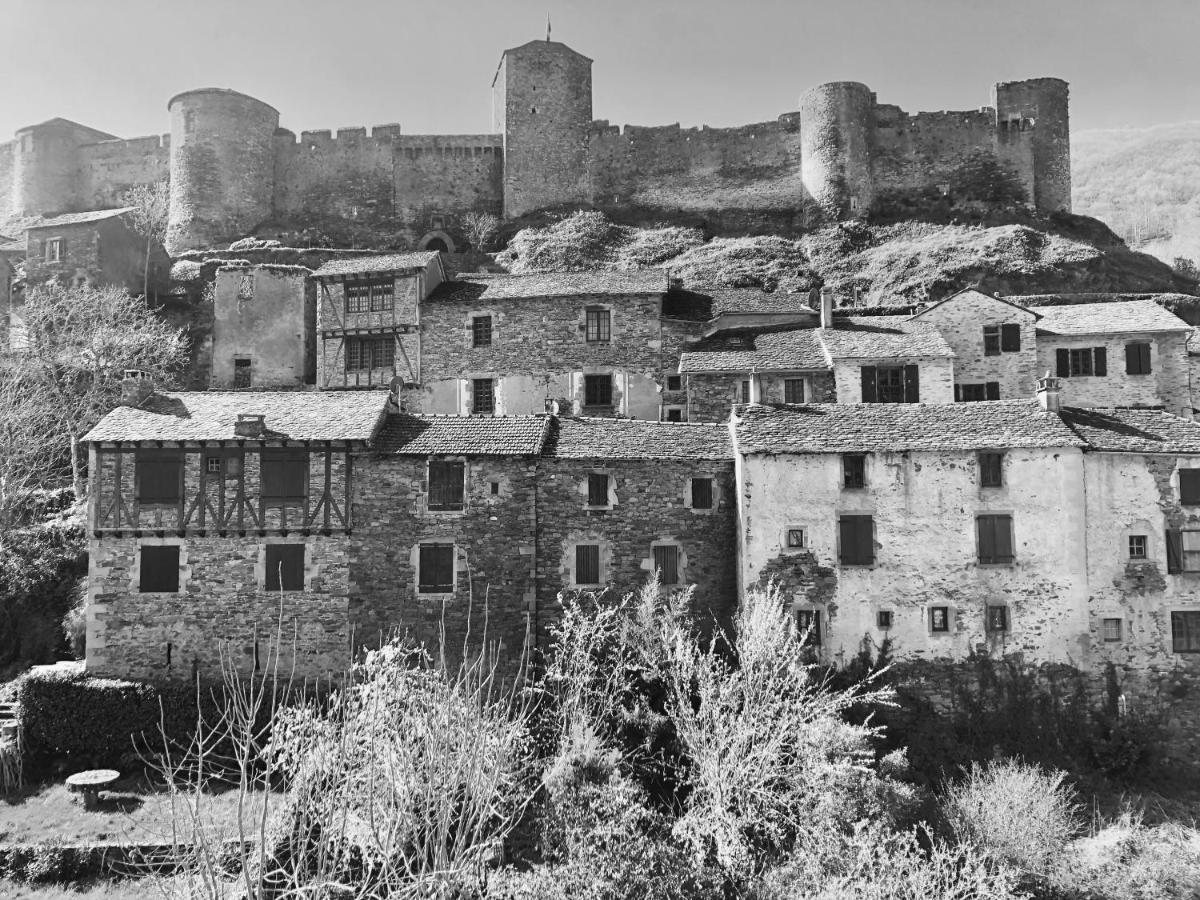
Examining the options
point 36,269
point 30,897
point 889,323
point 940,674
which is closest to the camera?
point 30,897

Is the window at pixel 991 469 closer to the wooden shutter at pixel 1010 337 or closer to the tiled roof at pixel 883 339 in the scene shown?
the tiled roof at pixel 883 339

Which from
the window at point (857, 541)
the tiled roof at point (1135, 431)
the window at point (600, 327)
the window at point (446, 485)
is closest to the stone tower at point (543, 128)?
the window at point (600, 327)

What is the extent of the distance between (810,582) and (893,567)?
2010 millimetres

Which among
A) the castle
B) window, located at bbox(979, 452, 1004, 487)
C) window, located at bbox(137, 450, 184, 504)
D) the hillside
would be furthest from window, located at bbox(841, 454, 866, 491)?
the castle

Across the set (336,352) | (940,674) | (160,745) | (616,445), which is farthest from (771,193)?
(160,745)

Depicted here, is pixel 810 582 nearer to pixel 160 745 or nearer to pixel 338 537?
pixel 338 537

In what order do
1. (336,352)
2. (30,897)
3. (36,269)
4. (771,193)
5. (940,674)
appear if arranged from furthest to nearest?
1. (771,193)
2. (36,269)
3. (336,352)
4. (940,674)
5. (30,897)

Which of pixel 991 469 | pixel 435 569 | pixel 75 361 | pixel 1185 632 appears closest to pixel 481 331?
pixel 435 569

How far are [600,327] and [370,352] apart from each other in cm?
853

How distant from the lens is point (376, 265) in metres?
38.5

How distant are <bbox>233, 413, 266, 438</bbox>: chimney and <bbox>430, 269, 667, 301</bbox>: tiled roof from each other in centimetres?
1276

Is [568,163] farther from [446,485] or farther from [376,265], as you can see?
[446,485]

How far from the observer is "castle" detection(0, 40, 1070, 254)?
2218 inches

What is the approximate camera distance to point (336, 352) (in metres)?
38.4
